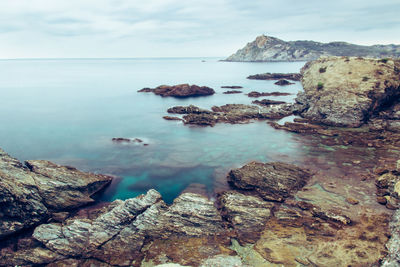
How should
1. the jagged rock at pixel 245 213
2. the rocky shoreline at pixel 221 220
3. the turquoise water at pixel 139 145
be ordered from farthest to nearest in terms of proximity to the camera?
the turquoise water at pixel 139 145
the jagged rock at pixel 245 213
the rocky shoreline at pixel 221 220

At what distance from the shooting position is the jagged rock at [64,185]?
23656mm

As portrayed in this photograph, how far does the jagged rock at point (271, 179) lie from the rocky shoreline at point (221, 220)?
114mm

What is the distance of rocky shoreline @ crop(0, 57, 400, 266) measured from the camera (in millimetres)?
18172

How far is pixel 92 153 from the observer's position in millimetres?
39094

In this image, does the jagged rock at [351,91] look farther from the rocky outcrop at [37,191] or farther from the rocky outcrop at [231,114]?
the rocky outcrop at [37,191]

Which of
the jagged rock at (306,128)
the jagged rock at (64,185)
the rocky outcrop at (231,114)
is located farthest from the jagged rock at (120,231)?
the rocky outcrop at (231,114)

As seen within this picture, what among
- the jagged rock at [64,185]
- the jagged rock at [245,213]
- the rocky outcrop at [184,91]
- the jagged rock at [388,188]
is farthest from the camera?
the rocky outcrop at [184,91]

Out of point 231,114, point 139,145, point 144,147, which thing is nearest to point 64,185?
point 144,147

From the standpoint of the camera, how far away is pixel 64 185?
25219 millimetres

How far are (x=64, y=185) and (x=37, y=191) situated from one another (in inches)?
97.2

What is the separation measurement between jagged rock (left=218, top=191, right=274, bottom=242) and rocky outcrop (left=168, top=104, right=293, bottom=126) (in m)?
31.7

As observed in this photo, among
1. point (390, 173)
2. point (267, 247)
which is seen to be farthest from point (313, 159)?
point (267, 247)

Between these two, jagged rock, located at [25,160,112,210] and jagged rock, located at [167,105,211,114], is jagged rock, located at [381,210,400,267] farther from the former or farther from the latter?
jagged rock, located at [167,105,211,114]

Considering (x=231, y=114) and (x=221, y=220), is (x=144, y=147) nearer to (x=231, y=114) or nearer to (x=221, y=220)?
(x=221, y=220)
